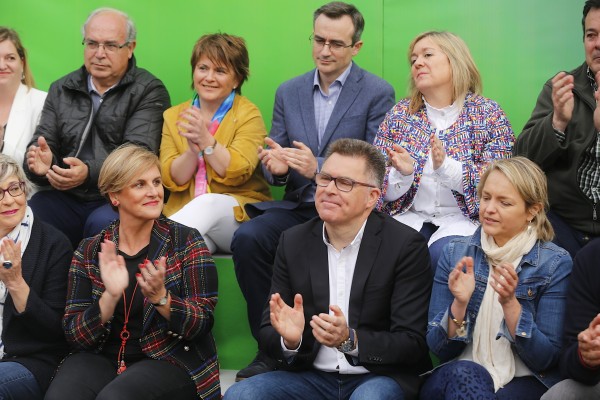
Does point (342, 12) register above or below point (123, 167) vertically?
above

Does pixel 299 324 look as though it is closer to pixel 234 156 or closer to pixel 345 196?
pixel 345 196

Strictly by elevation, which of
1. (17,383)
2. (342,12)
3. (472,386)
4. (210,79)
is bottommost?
(17,383)

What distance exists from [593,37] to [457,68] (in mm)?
628

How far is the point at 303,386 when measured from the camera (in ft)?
11.6

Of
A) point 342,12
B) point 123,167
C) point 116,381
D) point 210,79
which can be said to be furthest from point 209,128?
point 116,381

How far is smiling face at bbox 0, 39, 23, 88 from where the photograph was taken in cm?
509

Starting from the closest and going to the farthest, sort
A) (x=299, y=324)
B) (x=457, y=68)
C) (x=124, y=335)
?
(x=299, y=324) < (x=124, y=335) < (x=457, y=68)

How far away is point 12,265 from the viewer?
3.77 meters

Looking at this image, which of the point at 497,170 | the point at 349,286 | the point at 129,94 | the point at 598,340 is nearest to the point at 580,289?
the point at 598,340

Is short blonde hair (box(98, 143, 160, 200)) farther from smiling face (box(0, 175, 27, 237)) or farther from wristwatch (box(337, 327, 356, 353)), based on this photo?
wristwatch (box(337, 327, 356, 353))

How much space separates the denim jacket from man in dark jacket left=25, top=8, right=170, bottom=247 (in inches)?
78.5

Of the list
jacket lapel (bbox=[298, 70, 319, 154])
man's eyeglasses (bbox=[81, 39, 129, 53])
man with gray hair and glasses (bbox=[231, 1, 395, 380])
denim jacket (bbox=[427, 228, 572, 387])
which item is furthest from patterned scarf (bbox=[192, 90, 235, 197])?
denim jacket (bbox=[427, 228, 572, 387])

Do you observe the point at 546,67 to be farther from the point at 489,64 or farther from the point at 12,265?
the point at 12,265

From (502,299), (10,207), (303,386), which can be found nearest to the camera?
(502,299)
